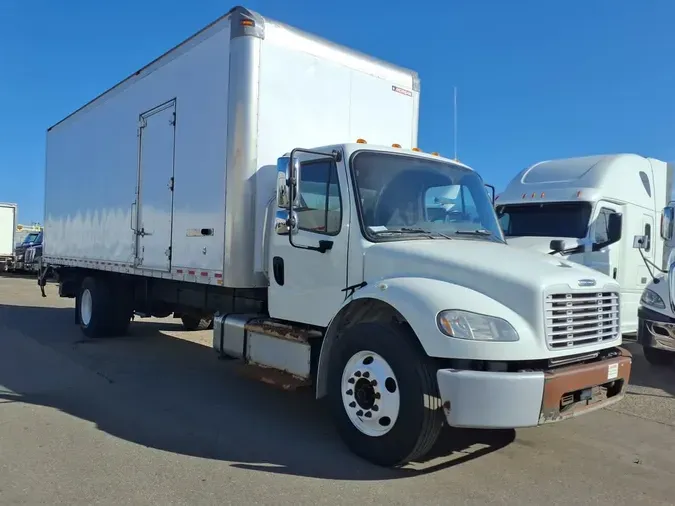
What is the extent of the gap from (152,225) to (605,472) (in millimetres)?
5889

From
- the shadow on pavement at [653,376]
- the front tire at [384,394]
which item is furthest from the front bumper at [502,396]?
the shadow on pavement at [653,376]

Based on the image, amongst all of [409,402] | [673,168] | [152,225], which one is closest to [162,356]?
[152,225]

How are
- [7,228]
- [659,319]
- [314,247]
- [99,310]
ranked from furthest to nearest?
[7,228], [99,310], [659,319], [314,247]

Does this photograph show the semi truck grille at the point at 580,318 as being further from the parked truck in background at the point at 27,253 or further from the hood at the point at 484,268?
the parked truck in background at the point at 27,253

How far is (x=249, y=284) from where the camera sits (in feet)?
19.7

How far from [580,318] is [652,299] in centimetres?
466

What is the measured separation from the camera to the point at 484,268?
13.8 feet

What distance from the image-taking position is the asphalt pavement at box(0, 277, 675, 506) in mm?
3918

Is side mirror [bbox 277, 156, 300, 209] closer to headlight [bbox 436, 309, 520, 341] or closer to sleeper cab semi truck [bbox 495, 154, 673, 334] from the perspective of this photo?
headlight [bbox 436, 309, 520, 341]

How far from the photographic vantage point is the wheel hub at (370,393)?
4.25m

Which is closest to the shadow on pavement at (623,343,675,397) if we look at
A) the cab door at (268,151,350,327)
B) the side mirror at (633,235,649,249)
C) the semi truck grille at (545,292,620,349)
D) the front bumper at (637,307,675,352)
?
the front bumper at (637,307,675,352)

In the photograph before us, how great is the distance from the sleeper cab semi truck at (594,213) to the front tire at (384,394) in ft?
17.1

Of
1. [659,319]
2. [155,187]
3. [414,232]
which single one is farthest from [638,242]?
[155,187]

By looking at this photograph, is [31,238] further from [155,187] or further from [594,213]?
[594,213]
